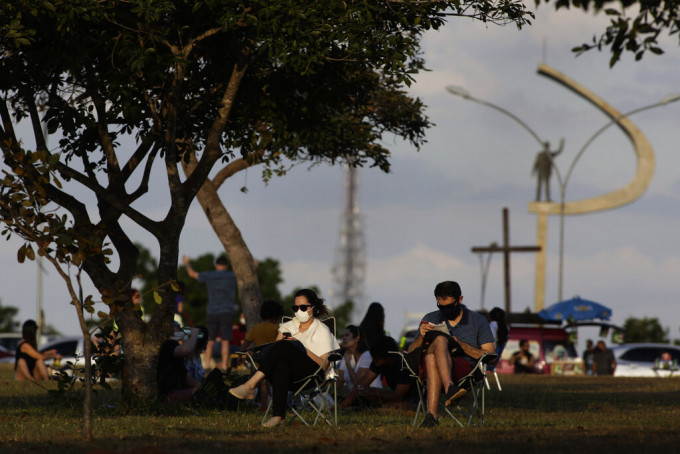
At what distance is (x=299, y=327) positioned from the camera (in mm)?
11258

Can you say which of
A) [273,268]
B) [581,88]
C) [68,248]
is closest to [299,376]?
[68,248]

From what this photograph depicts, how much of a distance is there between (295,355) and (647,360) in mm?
23522

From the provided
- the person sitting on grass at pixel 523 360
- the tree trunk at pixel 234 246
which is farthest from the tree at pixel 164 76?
the person sitting on grass at pixel 523 360

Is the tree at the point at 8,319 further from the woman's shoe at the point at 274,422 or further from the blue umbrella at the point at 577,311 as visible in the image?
the woman's shoe at the point at 274,422

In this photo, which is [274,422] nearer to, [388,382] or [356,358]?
[388,382]

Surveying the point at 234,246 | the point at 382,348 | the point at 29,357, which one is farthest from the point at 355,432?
the point at 29,357

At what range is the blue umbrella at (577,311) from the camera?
3684cm

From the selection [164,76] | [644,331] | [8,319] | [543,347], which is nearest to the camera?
[164,76]

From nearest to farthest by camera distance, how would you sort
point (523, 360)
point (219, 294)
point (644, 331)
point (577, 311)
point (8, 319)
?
point (219, 294) → point (523, 360) → point (577, 311) → point (644, 331) → point (8, 319)

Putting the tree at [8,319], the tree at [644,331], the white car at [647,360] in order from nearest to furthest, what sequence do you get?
the white car at [647,360]
the tree at [644,331]
the tree at [8,319]

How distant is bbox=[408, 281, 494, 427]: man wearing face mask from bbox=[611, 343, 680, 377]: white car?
21.0m

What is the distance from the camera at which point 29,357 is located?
21281 millimetres

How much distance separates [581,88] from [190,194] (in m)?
45.6

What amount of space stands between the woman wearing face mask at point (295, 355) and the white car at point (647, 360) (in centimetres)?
2146
